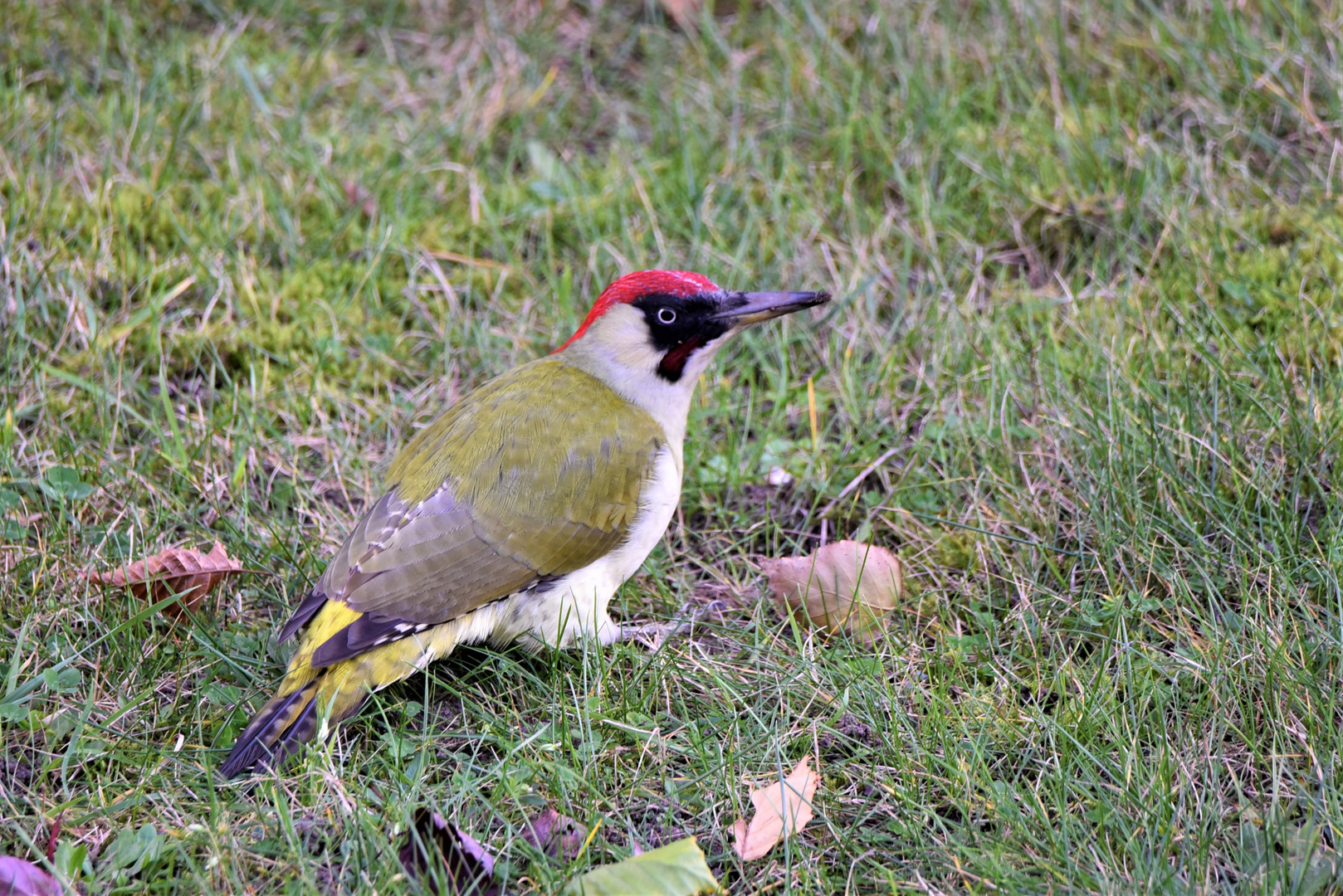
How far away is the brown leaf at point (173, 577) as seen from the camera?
3248 millimetres

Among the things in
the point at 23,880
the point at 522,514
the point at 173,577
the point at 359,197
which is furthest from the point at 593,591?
the point at 359,197

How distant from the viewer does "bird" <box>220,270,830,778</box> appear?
2.91 meters

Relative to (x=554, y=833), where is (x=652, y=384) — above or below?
above

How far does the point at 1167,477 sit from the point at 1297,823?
104 centimetres

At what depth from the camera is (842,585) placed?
3.37 m

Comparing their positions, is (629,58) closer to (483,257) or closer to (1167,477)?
(483,257)

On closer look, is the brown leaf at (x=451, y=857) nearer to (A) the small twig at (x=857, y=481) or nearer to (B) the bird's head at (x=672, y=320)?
(B) the bird's head at (x=672, y=320)

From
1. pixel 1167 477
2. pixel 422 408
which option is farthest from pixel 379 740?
pixel 1167 477

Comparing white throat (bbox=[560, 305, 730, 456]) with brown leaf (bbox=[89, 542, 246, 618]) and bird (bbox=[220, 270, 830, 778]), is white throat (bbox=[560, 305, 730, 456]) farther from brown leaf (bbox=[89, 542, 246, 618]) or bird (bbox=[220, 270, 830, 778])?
brown leaf (bbox=[89, 542, 246, 618])

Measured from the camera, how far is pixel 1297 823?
2.49 m

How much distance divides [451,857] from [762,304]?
67.9 inches

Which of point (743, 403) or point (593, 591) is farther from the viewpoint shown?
point (743, 403)

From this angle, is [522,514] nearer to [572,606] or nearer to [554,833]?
[572,606]

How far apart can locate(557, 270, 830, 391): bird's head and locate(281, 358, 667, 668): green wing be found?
4.8 inches
